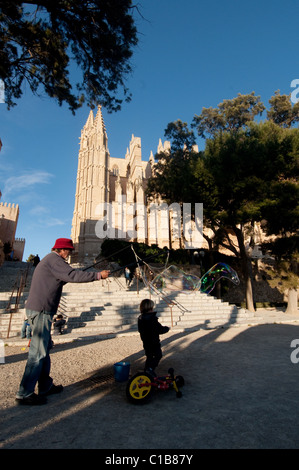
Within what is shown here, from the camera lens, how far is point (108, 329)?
977 centimetres

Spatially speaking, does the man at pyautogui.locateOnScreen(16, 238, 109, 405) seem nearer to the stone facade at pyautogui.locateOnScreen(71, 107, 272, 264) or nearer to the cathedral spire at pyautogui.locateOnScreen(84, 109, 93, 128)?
the stone facade at pyautogui.locateOnScreen(71, 107, 272, 264)

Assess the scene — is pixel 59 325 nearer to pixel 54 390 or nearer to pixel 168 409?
pixel 54 390

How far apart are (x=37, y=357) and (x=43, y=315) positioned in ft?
1.81

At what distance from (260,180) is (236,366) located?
46.4ft

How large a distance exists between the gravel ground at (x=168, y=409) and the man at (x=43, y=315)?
Answer: 165 mm

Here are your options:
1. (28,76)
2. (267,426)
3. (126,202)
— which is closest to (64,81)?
(28,76)

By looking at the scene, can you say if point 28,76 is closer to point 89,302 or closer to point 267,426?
point 89,302

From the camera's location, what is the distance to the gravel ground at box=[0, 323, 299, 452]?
2.41m

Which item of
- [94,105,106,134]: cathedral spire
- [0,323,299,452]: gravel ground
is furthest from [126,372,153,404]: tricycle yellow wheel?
[94,105,106,134]: cathedral spire

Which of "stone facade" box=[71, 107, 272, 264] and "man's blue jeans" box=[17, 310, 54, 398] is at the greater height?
"stone facade" box=[71, 107, 272, 264]

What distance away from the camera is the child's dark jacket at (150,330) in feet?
13.3

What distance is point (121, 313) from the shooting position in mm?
11383

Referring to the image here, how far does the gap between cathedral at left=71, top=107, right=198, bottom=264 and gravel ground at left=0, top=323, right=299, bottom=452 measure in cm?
3017

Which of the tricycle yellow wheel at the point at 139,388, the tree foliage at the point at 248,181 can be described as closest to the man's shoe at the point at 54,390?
the tricycle yellow wheel at the point at 139,388
